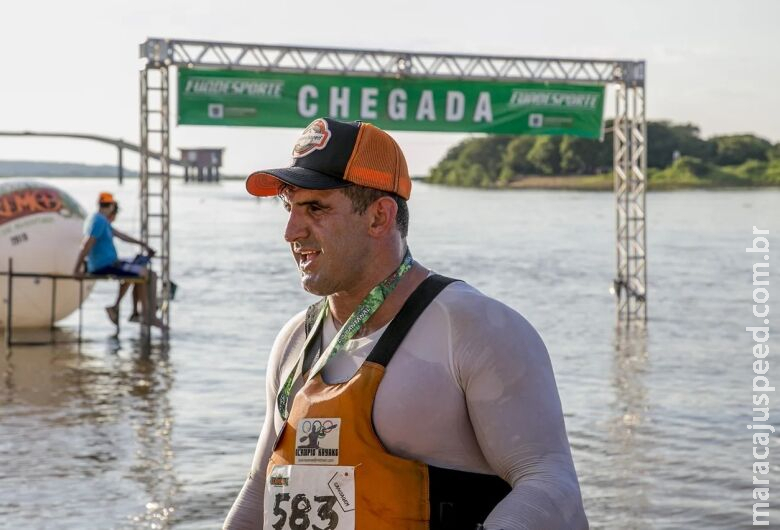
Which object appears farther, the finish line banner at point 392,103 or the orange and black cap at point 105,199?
the finish line banner at point 392,103

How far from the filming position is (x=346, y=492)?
2715 millimetres

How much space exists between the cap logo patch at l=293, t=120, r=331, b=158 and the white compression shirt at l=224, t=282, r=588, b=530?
0.41 m

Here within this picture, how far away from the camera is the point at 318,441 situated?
9.04 ft

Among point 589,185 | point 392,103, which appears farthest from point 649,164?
point 392,103

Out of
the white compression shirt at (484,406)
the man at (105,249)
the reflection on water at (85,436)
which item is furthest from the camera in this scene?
the man at (105,249)

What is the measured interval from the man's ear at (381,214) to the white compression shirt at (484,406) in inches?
8.3

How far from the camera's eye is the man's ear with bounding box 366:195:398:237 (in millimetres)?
2863

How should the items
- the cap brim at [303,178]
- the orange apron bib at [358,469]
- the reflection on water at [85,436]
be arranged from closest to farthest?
the orange apron bib at [358,469]
the cap brim at [303,178]
the reflection on water at [85,436]

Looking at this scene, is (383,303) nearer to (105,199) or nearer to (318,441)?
(318,441)

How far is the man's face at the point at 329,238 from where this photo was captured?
285 centimetres

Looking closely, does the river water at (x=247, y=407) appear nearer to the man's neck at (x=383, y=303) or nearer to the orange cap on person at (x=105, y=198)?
the orange cap on person at (x=105, y=198)

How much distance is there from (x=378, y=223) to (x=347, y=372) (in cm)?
33

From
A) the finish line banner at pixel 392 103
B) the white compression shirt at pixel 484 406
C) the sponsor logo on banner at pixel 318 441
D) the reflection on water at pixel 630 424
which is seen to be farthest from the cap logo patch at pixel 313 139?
the finish line banner at pixel 392 103

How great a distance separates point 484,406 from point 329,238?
508 mm
